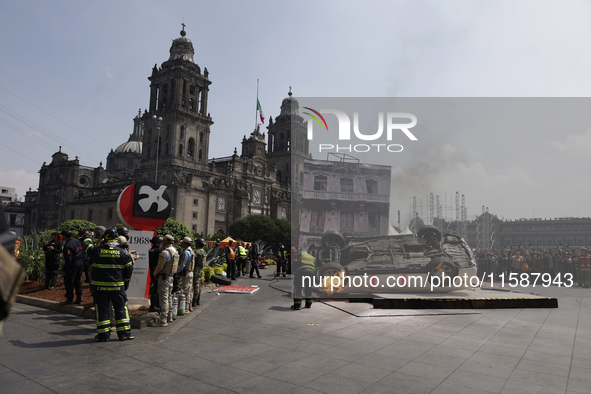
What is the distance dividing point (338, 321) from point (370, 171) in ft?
15.2

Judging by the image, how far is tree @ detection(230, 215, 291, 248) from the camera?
195ft

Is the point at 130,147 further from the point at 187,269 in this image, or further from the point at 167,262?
the point at 167,262

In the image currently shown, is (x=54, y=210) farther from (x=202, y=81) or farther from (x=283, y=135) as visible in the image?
(x=283, y=135)

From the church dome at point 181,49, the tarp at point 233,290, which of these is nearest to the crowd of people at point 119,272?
the tarp at point 233,290

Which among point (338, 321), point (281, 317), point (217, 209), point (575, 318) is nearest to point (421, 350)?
point (338, 321)

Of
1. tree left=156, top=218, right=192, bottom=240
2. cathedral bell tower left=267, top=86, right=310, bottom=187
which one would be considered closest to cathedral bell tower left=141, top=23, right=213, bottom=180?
cathedral bell tower left=267, top=86, right=310, bottom=187

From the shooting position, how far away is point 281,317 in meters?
9.34

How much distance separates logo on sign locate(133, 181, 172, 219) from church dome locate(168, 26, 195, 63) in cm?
5911

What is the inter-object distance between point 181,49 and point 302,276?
62066mm

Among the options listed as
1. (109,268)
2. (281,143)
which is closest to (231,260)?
(109,268)

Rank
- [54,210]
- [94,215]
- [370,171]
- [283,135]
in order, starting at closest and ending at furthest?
[370,171]
[94,215]
[54,210]
[283,135]

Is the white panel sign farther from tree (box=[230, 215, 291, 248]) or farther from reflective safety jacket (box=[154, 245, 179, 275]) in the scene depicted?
tree (box=[230, 215, 291, 248])

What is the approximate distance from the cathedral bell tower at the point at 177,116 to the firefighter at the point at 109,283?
Answer: 54.2m

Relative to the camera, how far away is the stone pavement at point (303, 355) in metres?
4.82
